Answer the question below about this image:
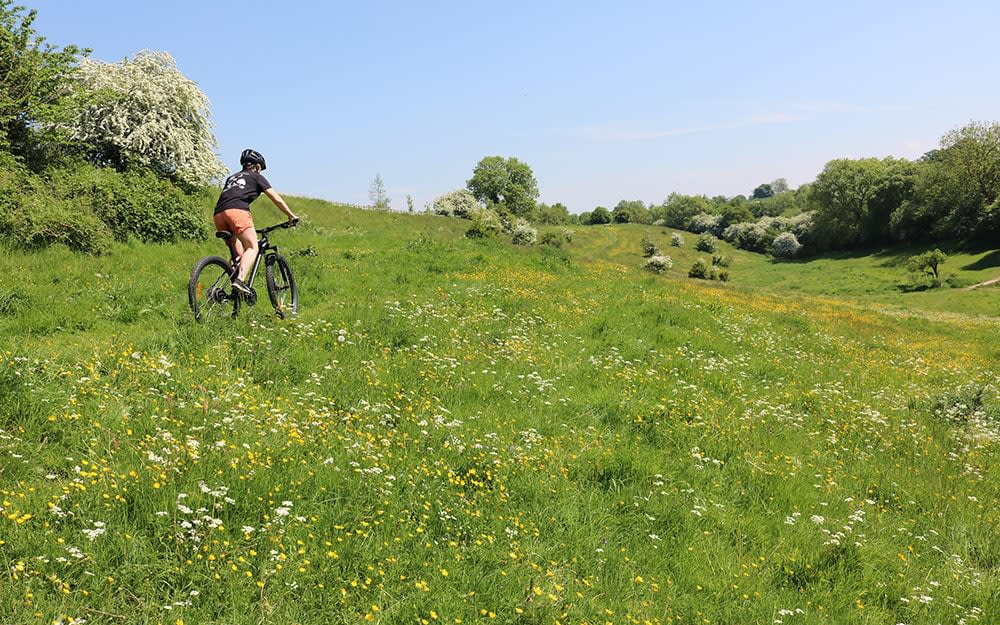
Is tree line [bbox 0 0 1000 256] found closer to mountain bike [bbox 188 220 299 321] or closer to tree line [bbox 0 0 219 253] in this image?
tree line [bbox 0 0 219 253]

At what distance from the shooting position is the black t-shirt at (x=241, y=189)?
9742 millimetres

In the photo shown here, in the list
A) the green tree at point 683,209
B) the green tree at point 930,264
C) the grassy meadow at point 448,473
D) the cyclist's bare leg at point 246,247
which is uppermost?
the green tree at point 683,209

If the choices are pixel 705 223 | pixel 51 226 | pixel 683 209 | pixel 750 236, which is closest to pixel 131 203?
pixel 51 226

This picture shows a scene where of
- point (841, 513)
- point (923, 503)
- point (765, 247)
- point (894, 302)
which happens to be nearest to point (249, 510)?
point (841, 513)

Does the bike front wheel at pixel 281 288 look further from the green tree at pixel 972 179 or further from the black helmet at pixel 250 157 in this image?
the green tree at pixel 972 179

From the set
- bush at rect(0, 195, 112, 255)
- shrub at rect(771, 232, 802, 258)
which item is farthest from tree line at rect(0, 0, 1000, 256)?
shrub at rect(771, 232, 802, 258)

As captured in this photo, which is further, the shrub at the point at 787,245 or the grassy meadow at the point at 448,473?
the shrub at the point at 787,245

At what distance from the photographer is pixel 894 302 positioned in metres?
50.4

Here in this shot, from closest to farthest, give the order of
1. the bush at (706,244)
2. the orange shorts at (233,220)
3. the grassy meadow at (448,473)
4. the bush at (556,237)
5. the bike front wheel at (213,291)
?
the grassy meadow at (448,473) → the bike front wheel at (213,291) → the orange shorts at (233,220) → the bush at (556,237) → the bush at (706,244)

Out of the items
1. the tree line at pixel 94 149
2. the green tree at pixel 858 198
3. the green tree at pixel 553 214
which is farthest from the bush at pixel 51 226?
the green tree at pixel 553 214

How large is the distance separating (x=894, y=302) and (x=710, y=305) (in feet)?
141

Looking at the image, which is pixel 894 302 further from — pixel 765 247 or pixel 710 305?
pixel 765 247

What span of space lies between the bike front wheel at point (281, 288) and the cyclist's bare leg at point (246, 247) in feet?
2.37

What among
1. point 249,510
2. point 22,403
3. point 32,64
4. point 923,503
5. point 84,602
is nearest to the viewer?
point 84,602
